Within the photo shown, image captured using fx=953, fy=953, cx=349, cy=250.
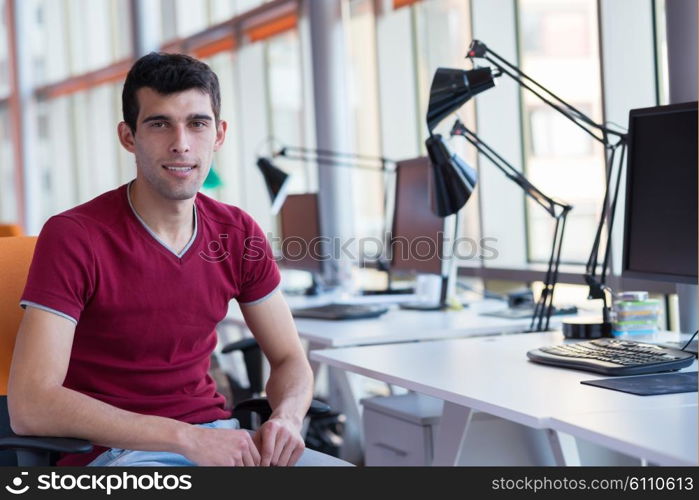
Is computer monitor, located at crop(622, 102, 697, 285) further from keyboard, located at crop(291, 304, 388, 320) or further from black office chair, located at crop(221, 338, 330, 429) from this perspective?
keyboard, located at crop(291, 304, 388, 320)

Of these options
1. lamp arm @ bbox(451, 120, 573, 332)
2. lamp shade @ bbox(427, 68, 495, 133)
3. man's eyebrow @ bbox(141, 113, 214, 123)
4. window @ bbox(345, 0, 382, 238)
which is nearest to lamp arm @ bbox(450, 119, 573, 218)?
lamp arm @ bbox(451, 120, 573, 332)

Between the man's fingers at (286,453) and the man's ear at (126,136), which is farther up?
the man's ear at (126,136)

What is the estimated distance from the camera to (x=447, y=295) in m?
3.45

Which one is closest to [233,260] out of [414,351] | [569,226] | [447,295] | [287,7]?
[414,351]

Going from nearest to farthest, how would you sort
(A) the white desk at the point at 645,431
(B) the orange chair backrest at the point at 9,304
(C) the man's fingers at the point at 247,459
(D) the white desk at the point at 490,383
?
(A) the white desk at the point at 645,431, (D) the white desk at the point at 490,383, (C) the man's fingers at the point at 247,459, (B) the orange chair backrest at the point at 9,304

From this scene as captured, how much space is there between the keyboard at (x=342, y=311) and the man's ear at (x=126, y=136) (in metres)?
1.35

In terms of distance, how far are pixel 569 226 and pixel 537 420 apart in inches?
94.9

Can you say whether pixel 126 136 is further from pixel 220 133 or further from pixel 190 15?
pixel 190 15

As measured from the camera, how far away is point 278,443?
1.86 m

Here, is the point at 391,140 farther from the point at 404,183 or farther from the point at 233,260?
the point at 233,260

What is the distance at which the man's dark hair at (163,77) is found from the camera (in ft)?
6.37


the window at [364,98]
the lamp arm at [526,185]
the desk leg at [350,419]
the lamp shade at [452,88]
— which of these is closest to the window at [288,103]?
the window at [364,98]

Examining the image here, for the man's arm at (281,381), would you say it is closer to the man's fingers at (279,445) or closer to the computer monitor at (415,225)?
the man's fingers at (279,445)
